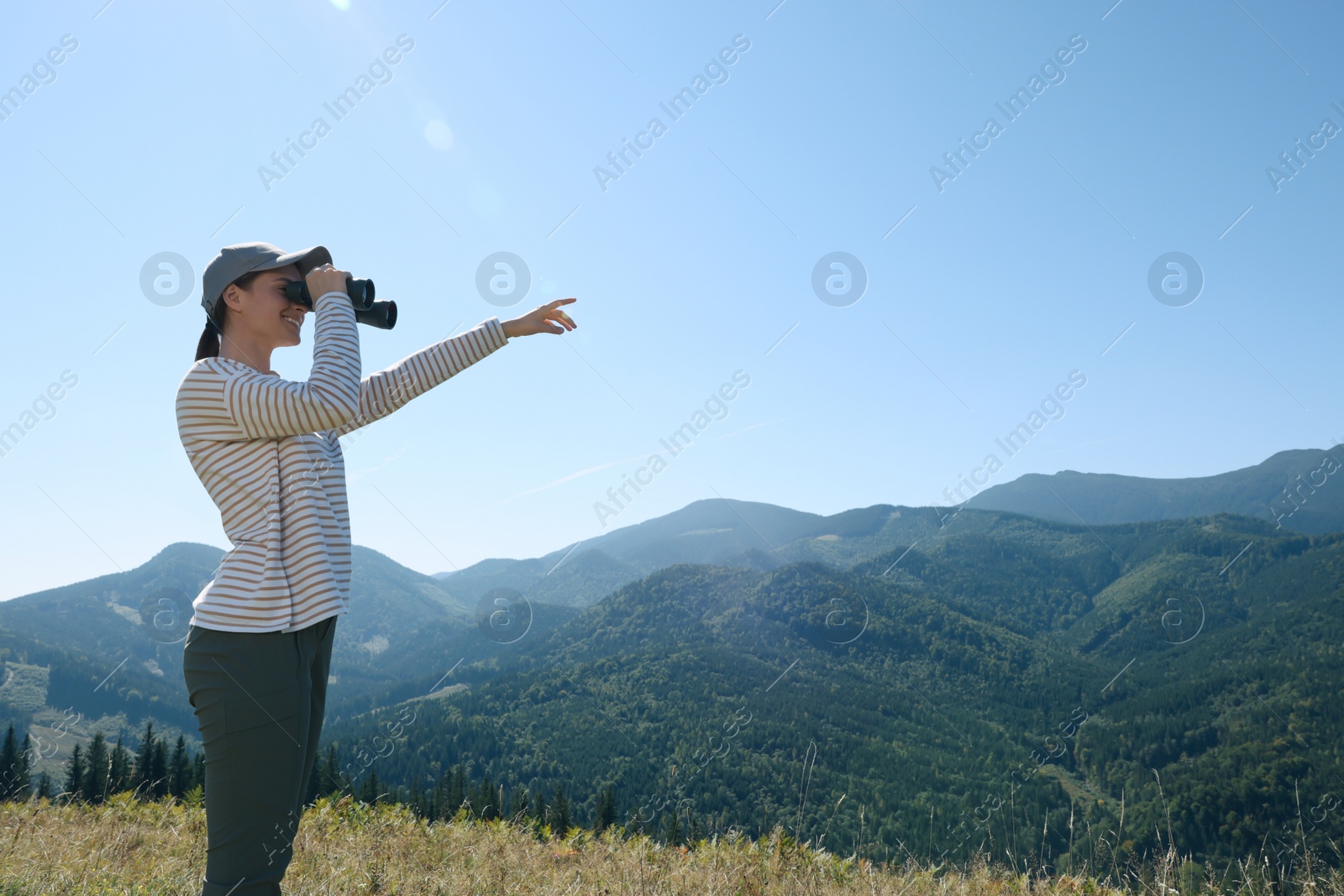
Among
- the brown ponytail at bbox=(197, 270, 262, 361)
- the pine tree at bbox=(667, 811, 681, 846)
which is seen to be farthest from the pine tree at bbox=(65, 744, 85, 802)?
the brown ponytail at bbox=(197, 270, 262, 361)

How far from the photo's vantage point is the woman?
1.86 m

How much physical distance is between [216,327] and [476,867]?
3.34 meters

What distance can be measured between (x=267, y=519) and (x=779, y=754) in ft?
494

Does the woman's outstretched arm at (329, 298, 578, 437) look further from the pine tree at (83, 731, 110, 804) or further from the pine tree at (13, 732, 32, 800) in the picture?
Answer: the pine tree at (83, 731, 110, 804)

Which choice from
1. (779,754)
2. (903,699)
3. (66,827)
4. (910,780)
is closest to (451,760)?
(779,754)

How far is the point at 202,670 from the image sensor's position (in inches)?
72.6

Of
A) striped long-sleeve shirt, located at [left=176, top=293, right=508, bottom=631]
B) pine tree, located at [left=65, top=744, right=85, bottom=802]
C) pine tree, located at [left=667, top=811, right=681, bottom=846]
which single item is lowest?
pine tree, located at [left=65, top=744, right=85, bottom=802]

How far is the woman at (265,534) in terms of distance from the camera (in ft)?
6.09

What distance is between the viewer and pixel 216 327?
7.34ft

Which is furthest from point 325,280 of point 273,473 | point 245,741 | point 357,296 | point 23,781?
point 23,781

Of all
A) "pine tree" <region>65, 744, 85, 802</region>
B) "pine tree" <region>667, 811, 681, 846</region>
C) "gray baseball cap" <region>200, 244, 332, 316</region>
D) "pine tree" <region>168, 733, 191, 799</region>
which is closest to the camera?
"gray baseball cap" <region>200, 244, 332, 316</region>

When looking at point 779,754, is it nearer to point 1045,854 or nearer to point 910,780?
point 910,780

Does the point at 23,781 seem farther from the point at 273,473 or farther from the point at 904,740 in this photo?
the point at 904,740

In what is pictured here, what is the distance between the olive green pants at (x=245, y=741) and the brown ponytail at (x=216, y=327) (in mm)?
877
